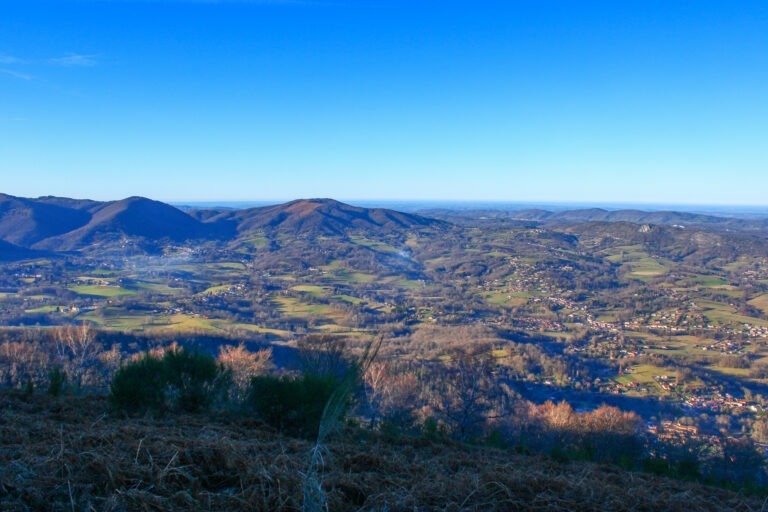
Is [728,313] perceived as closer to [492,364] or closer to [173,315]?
[492,364]

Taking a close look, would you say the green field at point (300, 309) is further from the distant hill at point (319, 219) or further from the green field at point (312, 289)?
the distant hill at point (319, 219)

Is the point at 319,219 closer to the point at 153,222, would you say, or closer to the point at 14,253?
the point at 153,222

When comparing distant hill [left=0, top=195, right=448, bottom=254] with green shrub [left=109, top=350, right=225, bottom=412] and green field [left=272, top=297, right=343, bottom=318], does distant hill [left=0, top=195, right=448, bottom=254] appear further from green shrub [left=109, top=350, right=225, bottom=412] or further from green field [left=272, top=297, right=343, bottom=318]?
green shrub [left=109, top=350, right=225, bottom=412]

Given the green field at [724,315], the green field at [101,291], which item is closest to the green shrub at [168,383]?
the green field at [101,291]

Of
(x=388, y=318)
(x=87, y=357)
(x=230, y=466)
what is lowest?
(x=388, y=318)

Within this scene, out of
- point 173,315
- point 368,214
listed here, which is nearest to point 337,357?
point 173,315

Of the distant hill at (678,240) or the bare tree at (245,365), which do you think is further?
the distant hill at (678,240)

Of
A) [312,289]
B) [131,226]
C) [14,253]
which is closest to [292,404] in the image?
[312,289]
